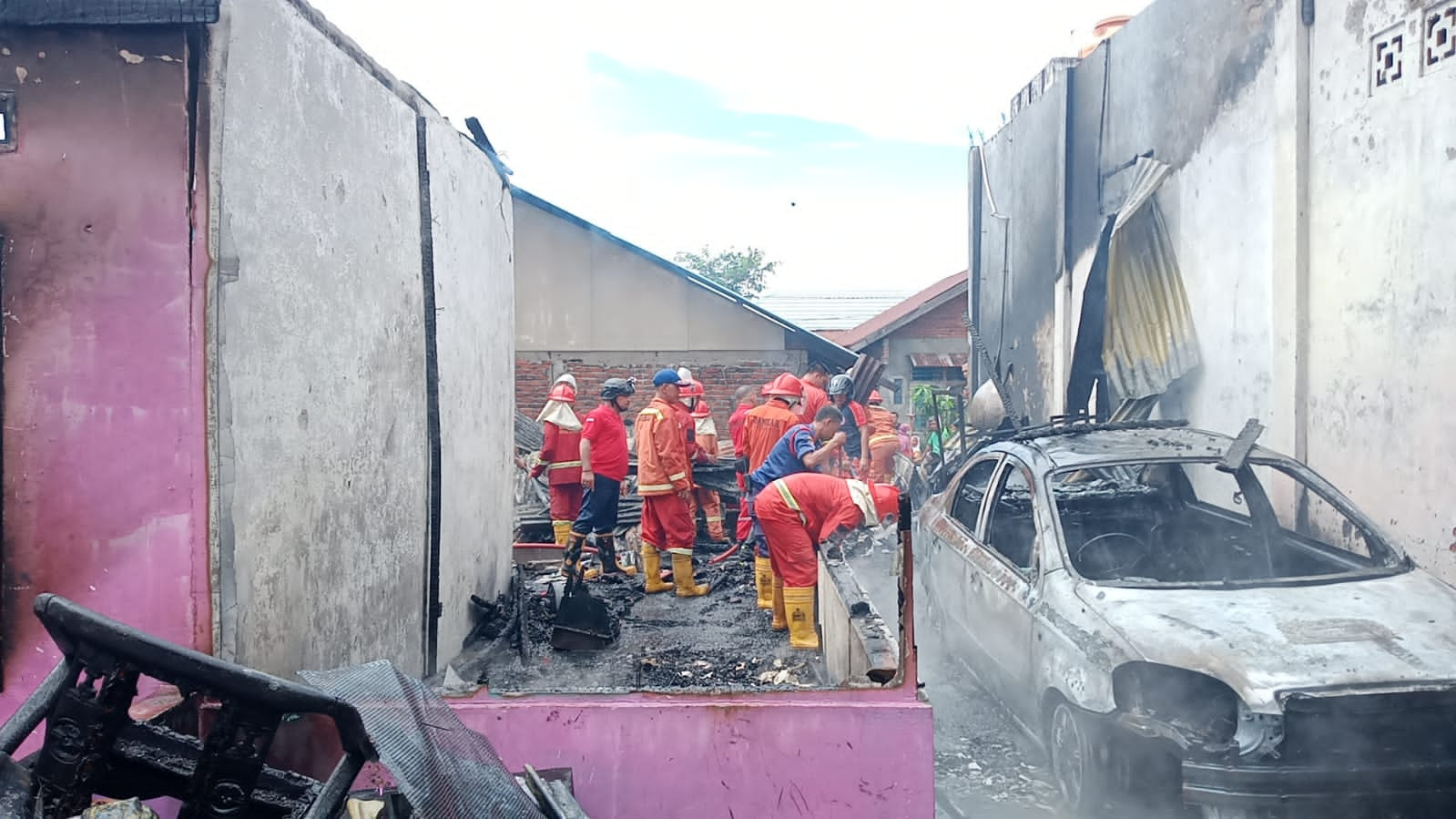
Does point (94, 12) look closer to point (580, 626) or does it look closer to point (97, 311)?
point (97, 311)

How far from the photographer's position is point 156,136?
3029mm

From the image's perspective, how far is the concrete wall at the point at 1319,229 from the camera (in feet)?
18.8

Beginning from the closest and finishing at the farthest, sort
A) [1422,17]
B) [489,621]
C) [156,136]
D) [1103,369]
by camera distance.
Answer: [156,136]
[1422,17]
[489,621]
[1103,369]

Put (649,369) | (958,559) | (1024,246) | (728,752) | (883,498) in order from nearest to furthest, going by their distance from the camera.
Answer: (728,752) < (883,498) < (958,559) < (1024,246) < (649,369)

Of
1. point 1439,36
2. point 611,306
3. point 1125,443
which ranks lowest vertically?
point 1125,443

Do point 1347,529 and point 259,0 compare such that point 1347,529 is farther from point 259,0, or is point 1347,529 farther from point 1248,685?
point 259,0

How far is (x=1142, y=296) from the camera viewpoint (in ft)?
29.3

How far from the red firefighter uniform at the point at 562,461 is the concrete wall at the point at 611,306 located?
6.02 meters

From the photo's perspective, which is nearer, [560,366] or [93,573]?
[93,573]

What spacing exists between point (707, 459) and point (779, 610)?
4056 mm

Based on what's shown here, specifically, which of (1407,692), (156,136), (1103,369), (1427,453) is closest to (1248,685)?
(1407,692)

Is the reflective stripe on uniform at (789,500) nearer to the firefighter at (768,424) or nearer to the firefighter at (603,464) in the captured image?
the firefighter at (768,424)

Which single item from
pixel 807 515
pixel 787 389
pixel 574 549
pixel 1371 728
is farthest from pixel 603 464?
pixel 1371 728

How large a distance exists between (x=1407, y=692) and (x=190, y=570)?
4.16 meters
